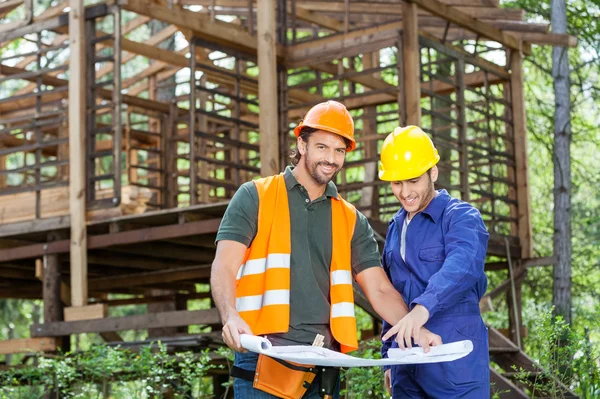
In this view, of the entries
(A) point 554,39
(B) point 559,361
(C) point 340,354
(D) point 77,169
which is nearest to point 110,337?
(D) point 77,169

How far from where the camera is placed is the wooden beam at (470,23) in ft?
39.9

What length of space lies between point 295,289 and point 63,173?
1276 centimetres

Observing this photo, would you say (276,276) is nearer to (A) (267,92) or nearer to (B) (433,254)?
(B) (433,254)

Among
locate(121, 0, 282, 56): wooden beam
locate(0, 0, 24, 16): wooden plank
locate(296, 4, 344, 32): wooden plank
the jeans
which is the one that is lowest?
the jeans

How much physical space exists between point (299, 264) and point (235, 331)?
57 cm

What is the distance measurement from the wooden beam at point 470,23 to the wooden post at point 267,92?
171 centimetres

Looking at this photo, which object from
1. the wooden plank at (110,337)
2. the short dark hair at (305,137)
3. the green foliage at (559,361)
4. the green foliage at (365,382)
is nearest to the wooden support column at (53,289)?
the wooden plank at (110,337)

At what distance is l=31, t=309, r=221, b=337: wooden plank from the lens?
1133 cm

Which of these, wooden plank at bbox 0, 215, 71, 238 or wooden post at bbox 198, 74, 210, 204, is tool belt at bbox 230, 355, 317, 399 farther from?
wooden post at bbox 198, 74, 210, 204

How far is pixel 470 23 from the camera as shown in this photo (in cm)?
1296

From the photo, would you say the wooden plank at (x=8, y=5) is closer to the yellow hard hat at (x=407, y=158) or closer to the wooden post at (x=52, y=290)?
the wooden post at (x=52, y=290)

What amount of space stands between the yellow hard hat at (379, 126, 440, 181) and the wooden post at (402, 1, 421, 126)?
685cm

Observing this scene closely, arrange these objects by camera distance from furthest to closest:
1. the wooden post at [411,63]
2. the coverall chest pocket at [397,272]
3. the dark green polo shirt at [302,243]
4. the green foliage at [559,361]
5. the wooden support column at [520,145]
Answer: the wooden support column at [520,145]
the wooden post at [411,63]
the green foliage at [559,361]
the coverall chest pocket at [397,272]
the dark green polo shirt at [302,243]

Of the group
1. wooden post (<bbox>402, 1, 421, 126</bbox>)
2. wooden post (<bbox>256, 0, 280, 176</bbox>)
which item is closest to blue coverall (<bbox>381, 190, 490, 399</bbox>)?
wooden post (<bbox>256, 0, 280, 176</bbox>)
